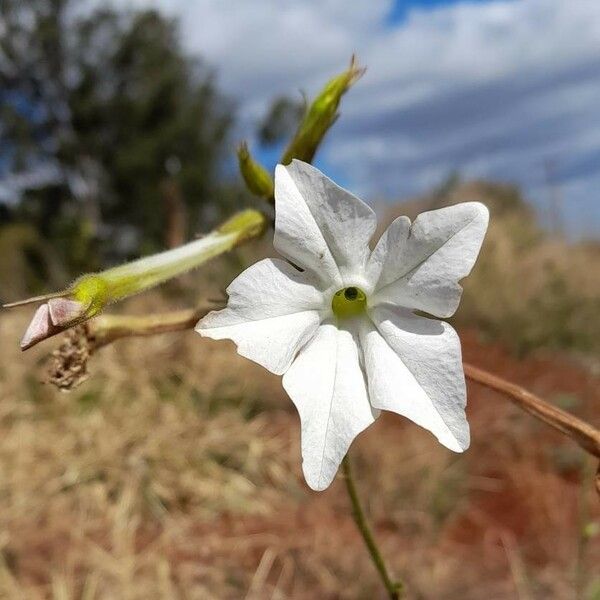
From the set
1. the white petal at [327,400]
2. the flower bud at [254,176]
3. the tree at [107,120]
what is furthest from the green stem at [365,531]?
the tree at [107,120]

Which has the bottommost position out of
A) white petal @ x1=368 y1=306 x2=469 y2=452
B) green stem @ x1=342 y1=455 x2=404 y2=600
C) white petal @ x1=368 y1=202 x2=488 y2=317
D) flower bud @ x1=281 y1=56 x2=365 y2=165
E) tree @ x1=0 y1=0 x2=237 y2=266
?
tree @ x1=0 y1=0 x2=237 y2=266

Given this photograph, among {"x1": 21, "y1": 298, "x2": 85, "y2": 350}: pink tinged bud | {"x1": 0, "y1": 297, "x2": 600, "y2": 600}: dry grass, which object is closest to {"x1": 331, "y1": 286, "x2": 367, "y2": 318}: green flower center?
{"x1": 21, "y1": 298, "x2": 85, "y2": 350}: pink tinged bud

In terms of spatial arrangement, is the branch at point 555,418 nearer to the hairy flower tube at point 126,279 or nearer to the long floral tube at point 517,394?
the long floral tube at point 517,394

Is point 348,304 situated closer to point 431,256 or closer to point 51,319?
point 431,256

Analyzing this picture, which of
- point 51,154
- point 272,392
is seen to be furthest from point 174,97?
point 272,392

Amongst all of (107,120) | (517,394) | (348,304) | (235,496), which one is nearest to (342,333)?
(348,304)

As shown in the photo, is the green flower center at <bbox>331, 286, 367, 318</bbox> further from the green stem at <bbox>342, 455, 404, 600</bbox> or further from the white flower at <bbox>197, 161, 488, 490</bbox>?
the green stem at <bbox>342, 455, 404, 600</bbox>
